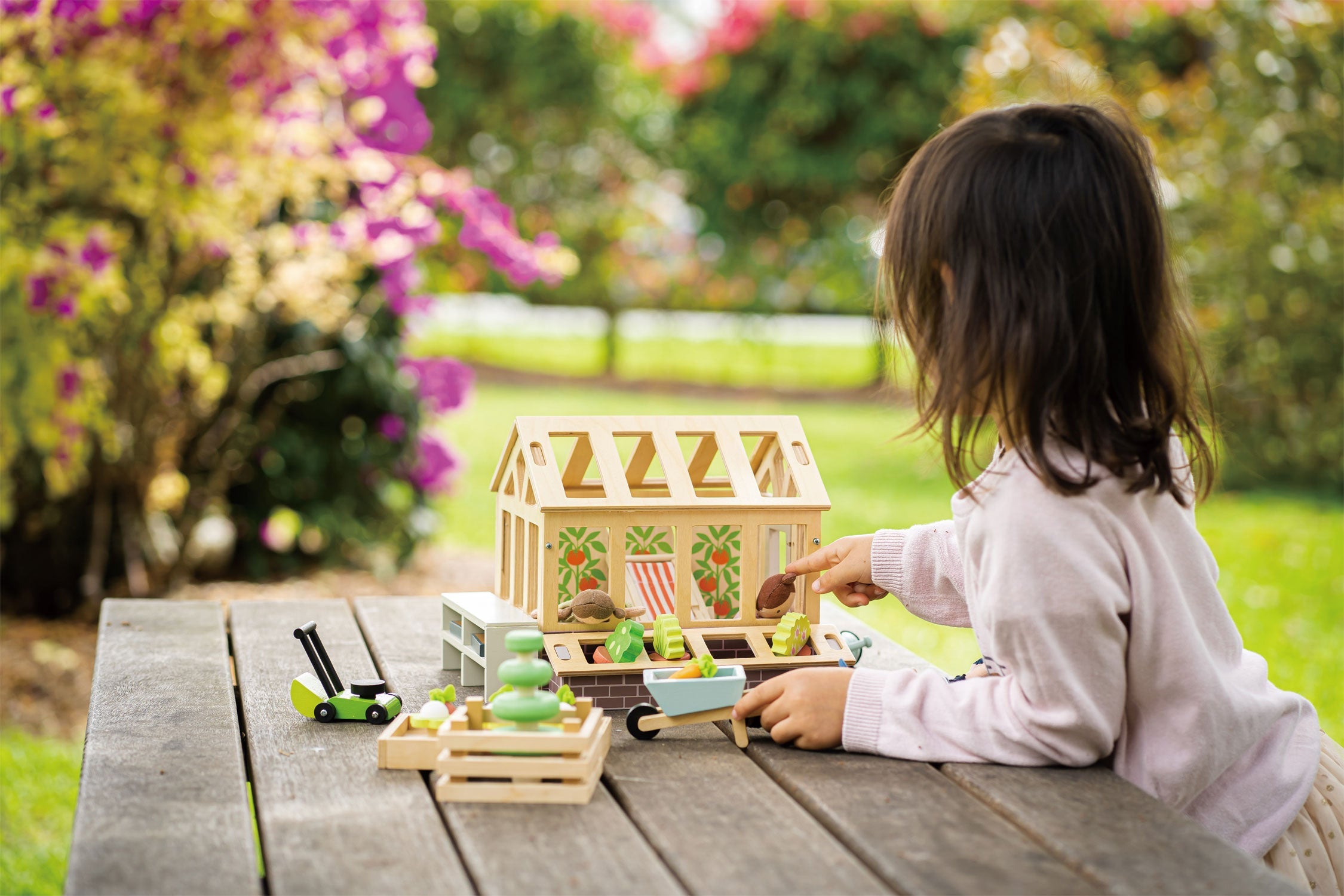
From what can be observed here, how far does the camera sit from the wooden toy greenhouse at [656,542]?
5.89ft

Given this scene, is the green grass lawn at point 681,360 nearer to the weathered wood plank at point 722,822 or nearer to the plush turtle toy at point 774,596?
the plush turtle toy at point 774,596

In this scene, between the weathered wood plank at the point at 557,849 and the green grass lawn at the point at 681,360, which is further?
the green grass lawn at the point at 681,360

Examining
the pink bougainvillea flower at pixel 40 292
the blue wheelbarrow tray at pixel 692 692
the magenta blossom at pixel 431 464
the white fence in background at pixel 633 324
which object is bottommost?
the white fence in background at pixel 633 324

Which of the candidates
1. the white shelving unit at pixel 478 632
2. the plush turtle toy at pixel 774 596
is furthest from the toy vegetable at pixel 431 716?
the plush turtle toy at pixel 774 596

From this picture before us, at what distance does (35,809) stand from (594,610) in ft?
7.83

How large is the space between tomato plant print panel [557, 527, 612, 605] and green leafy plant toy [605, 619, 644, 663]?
9cm

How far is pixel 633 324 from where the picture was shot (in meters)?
15.4

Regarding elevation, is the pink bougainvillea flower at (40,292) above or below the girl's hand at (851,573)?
above

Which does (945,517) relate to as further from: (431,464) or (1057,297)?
(1057,297)

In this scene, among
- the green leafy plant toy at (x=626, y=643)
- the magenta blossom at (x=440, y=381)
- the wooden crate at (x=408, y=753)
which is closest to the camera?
the wooden crate at (x=408, y=753)

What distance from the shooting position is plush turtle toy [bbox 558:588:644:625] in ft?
5.91

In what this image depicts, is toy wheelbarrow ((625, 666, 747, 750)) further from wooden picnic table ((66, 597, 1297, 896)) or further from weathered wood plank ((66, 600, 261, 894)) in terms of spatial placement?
weathered wood plank ((66, 600, 261, 894))

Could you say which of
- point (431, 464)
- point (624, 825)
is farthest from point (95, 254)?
point (624, 825)

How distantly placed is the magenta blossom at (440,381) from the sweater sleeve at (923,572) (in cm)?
341
